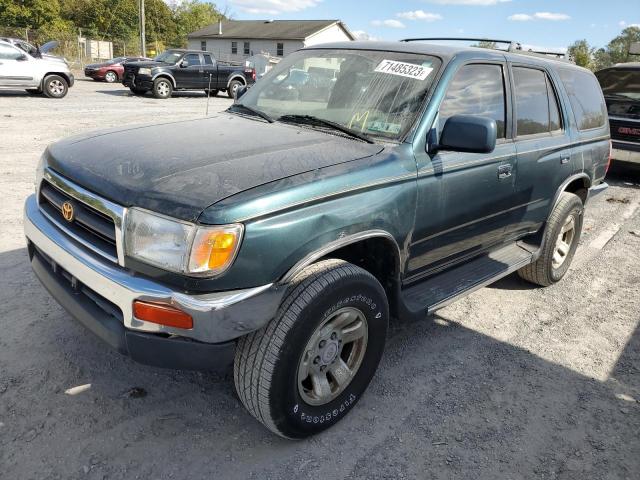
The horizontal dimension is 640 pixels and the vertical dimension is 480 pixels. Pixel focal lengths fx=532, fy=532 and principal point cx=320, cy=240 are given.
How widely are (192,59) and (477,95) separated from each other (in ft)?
59.1

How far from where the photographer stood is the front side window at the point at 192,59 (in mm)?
19469

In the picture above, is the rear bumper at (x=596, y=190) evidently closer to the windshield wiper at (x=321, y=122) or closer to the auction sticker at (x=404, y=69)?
the auction sticker at (x=404, y=69)

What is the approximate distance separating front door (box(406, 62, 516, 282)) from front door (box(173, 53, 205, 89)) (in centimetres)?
1742

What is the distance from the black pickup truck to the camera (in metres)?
18.6

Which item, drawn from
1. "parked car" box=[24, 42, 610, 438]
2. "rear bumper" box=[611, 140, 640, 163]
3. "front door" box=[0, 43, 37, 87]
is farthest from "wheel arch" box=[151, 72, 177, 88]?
"parked car" box=[24, 42, 610, 438]

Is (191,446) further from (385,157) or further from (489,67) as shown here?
(489,67)

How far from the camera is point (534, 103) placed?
4.02 metres

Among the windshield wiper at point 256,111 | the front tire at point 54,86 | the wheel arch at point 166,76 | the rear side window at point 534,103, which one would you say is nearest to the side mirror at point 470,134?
the rear side window at point 534,103

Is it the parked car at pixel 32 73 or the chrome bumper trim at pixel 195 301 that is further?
the parked car at pixel 32 73

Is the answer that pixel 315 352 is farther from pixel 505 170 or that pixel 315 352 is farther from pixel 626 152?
pixel 626 152

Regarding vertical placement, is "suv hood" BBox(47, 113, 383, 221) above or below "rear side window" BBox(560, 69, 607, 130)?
below

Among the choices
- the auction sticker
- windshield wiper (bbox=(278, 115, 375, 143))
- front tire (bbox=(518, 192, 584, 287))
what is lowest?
front tire (bbox=(518, 192, 584, 287))

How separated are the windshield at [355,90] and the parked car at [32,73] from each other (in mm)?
14007

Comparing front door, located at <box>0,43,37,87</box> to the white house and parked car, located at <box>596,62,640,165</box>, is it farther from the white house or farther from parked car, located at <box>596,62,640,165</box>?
the white house
